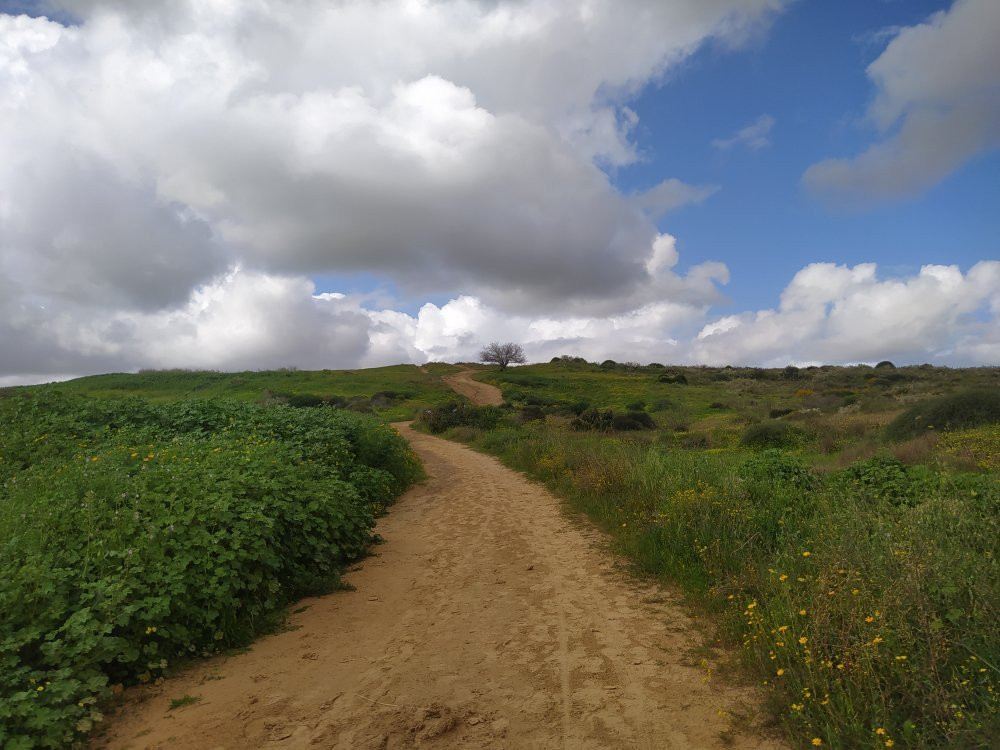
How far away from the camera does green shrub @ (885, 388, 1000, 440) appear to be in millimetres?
16078

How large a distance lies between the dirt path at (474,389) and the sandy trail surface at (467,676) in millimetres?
Result: 35613

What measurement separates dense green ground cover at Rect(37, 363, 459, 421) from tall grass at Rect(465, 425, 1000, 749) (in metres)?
29.7

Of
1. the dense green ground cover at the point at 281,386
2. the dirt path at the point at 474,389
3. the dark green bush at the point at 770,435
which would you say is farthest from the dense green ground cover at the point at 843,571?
the dirt path at the point at 474,389

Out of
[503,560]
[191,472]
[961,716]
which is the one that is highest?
[191,472]

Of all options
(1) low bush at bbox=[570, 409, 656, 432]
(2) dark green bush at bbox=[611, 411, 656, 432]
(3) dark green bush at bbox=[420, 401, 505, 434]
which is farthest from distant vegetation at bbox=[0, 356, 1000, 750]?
(3) dark green bush at bbox=[420, 401, 505, 434]

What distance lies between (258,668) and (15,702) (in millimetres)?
1512

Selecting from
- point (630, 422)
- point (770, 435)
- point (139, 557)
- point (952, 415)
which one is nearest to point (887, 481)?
point (139, 557)

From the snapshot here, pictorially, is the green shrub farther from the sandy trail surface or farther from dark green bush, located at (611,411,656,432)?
the sandy trail surface

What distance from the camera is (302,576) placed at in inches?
247

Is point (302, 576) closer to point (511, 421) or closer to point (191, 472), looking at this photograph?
point (191, 472)

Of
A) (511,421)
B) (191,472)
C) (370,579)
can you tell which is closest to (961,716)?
(370,579)

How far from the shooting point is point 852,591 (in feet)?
12.5

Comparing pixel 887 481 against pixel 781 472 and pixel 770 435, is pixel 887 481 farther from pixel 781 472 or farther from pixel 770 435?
pixel 770 435

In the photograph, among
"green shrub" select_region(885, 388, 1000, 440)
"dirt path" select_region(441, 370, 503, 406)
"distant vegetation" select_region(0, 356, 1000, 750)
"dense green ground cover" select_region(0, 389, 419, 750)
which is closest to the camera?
"distant vegetation" select_region(0, 356, 1000, 750)
